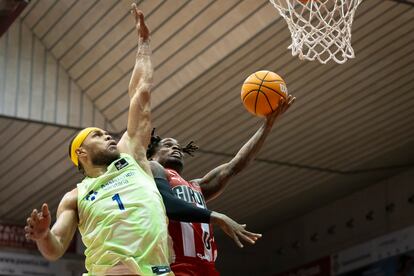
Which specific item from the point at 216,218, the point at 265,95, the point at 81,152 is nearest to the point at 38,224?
the point at 81,152

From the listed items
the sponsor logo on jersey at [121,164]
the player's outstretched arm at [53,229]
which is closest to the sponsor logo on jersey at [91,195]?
the player's outstretched arm at [53,229]

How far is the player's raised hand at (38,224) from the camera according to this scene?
17.0ft

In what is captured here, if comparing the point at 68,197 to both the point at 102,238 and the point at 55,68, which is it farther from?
the point at 55,68

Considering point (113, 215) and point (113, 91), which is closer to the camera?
point (113, 215)

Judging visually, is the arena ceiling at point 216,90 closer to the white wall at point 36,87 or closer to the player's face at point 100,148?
the white wall at point 36,87

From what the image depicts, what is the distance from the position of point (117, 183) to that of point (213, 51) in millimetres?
7709

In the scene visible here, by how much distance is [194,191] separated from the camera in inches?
282

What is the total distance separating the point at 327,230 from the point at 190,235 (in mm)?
13572

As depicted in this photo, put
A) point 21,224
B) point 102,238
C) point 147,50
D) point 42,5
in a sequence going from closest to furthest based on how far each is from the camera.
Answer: point 102,238 → point 147,50 → point 42,5 → point 21,224

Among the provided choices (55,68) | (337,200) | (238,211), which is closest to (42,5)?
(55,68)

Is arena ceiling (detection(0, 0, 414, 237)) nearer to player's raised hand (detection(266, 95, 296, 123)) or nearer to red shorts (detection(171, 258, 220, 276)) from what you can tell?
player's raised hand (detection(266, 95, 296, 123))

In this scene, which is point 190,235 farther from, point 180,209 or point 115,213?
point 115,213

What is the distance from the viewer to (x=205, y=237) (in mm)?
7047

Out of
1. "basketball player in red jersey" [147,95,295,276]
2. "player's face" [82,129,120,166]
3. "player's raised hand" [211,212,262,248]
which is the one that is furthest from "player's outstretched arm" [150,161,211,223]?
"player's face" [82,129,120,166]
